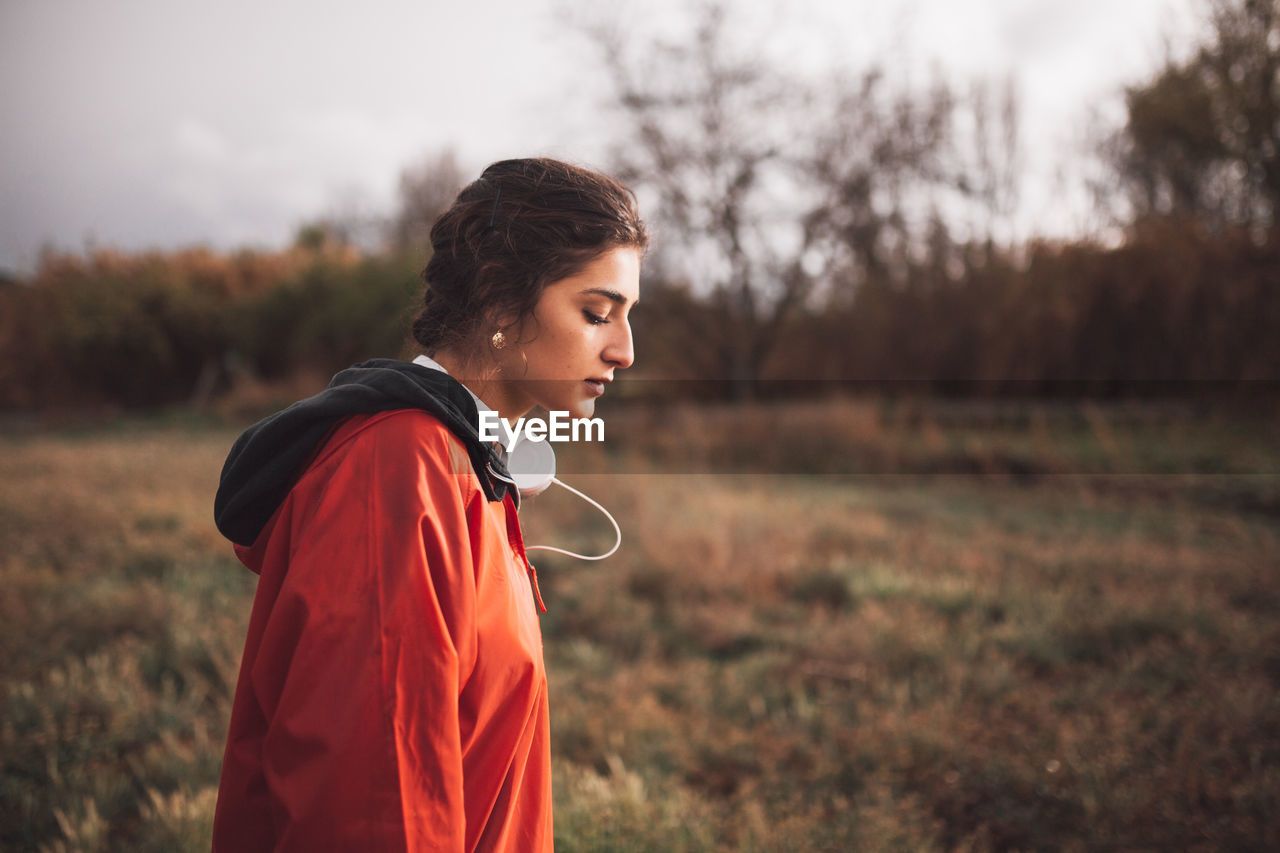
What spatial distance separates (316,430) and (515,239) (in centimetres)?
46

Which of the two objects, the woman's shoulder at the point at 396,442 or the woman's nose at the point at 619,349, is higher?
the woman's nose at the point at 619,349

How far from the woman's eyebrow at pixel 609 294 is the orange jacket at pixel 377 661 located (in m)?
0.37

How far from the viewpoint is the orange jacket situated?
2.98 ft

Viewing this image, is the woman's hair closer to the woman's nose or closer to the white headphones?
the woman's nose

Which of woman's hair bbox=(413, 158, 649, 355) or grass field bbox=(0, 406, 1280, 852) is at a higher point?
woman's hair bbox=(413, 158, 649, 355)

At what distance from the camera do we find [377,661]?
3.04 ft

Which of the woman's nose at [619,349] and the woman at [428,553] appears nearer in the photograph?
the woman at [428,553]

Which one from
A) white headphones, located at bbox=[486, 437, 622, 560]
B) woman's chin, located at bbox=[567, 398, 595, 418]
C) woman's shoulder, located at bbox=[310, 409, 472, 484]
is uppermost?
woman's chin, located at bbox=[567, 398, 595, 418]

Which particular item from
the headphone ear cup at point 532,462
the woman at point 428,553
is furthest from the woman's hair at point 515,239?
the headphone ear cup at point 532,462

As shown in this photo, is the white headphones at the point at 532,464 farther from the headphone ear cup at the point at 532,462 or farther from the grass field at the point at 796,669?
the grass field at the point at 796,669

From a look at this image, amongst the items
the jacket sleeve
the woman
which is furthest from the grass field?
the jacket sleeve

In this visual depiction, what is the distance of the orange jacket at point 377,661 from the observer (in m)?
0.91

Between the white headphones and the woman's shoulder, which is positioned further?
the white headphones

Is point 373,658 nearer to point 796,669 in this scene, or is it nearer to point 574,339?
point 574,339
